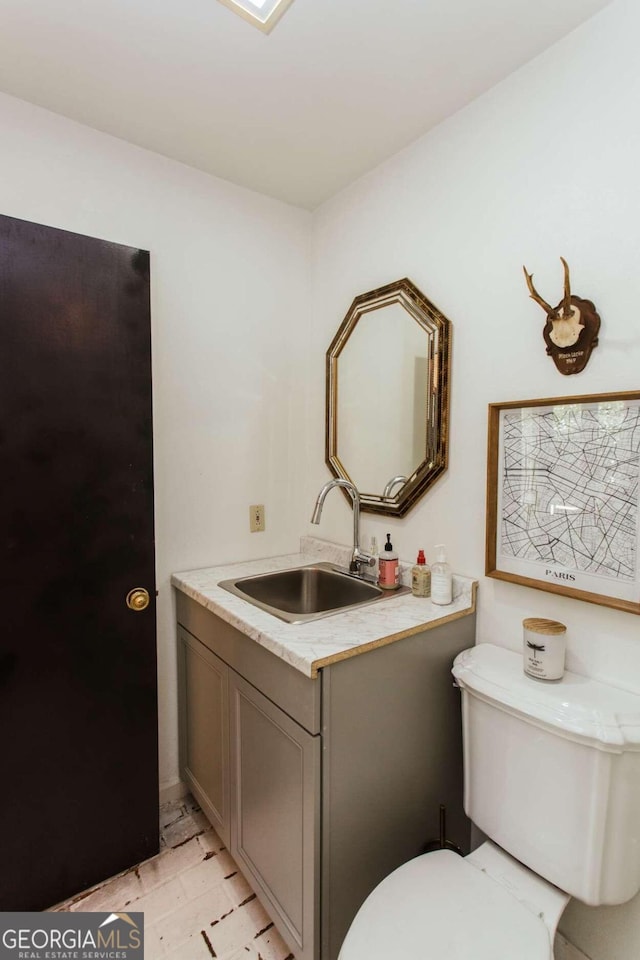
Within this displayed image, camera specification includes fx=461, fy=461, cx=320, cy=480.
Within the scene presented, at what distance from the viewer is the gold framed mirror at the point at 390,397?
5.12 ft

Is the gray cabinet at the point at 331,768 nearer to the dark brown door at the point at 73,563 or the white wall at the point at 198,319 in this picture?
the dark brown door at the point at 73,563

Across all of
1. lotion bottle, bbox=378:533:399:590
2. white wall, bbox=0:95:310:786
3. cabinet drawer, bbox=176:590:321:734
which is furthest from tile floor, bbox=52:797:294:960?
lotion bottle, bbox=378:533:399:590

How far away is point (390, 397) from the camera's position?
1.74 m

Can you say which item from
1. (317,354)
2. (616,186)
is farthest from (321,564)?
(616,186)

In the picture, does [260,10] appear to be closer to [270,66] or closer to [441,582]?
[270,66]

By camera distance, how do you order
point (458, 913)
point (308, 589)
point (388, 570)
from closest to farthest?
point (458, 913)
point (388, 570)
point (308, 589)

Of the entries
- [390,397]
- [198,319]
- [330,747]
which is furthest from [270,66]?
[330,747]

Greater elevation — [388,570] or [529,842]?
[388,570]

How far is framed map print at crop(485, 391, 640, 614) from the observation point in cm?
111

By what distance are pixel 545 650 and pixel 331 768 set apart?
1.98 ft

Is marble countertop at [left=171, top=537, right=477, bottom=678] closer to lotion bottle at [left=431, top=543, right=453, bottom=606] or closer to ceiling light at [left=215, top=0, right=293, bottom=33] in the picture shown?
lotion bottle at [left=431, top=543, right=453, bottom=606]

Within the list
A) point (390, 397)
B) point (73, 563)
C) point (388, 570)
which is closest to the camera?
point (73, 563)

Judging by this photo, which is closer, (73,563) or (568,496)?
(568,496)
